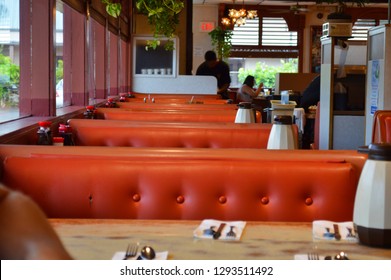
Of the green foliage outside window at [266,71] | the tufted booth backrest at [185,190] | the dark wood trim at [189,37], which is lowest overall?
the tufted booth backrest at [185,190]

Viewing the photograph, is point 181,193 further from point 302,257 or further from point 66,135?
point 66,135

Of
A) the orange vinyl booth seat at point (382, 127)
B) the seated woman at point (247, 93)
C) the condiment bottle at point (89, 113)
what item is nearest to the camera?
the orange vinyl booth seat at point (382, 127)

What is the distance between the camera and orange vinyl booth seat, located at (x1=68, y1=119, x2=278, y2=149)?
3.77 metres

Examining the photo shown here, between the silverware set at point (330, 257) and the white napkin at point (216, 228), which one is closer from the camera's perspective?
the silverware set at point (330, 257)

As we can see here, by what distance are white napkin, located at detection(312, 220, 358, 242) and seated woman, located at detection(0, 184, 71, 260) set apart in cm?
106

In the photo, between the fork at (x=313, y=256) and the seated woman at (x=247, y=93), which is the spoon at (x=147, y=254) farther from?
the seated woman at (x=247, y=93)

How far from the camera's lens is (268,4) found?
17875mm

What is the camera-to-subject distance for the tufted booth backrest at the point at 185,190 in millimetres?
2357

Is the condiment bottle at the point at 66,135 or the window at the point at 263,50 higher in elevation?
the window at the point at 263,50

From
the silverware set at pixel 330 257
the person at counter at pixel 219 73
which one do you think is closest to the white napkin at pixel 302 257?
the silverware set at pixel 330 257

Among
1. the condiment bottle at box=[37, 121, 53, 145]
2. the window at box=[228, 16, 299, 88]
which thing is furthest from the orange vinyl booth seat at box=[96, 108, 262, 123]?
the window at box=[228, 16, 299, 88]

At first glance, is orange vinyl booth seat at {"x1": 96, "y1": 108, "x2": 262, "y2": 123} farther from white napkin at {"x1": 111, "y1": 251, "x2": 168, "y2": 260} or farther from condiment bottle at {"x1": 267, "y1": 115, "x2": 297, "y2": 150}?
white napkin at {"x1": 111, "y1": 251, "x2": 168, "y2": 260}

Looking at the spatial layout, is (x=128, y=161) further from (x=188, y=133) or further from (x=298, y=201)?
(x=188, y=133)

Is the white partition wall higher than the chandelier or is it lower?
lower
